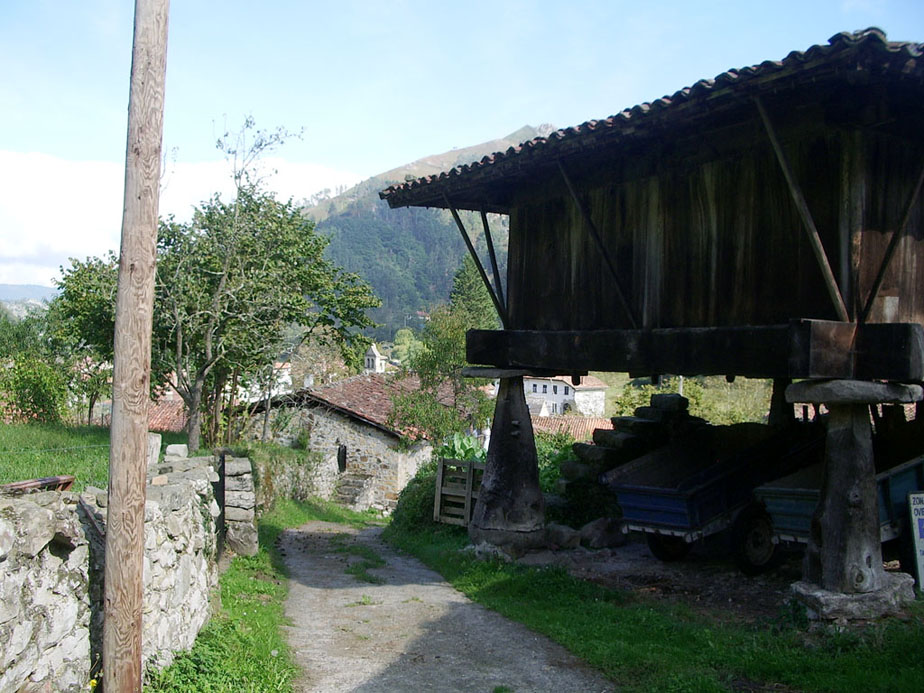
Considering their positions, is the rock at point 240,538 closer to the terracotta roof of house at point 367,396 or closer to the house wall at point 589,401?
the terracotta roof of house at point 367,396

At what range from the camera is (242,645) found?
6.18 meters

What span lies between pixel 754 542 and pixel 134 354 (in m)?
7.14

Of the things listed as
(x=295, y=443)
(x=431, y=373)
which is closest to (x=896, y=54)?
(x=431, y=373)

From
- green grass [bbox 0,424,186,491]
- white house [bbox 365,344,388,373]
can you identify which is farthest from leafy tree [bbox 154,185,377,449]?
white house [bbox 365,344,388,373]

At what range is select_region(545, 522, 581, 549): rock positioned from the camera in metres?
10.6

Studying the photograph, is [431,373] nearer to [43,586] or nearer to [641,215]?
[641,215]

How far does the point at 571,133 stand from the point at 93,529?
5306 mm

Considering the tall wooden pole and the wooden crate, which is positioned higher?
the tall wooden pole

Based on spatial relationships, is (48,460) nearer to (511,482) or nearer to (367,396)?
(511,482)

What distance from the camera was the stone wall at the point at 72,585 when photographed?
12.4 feet

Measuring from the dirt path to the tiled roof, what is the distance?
14.7ft

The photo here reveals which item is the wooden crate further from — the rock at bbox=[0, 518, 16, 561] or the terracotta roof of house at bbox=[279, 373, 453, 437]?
the terracotta roof of house at bbox=[279, 373, 453, 437]

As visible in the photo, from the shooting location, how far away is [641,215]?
834 cm

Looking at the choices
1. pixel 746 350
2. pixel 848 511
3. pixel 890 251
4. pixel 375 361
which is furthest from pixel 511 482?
pixel 375 361
